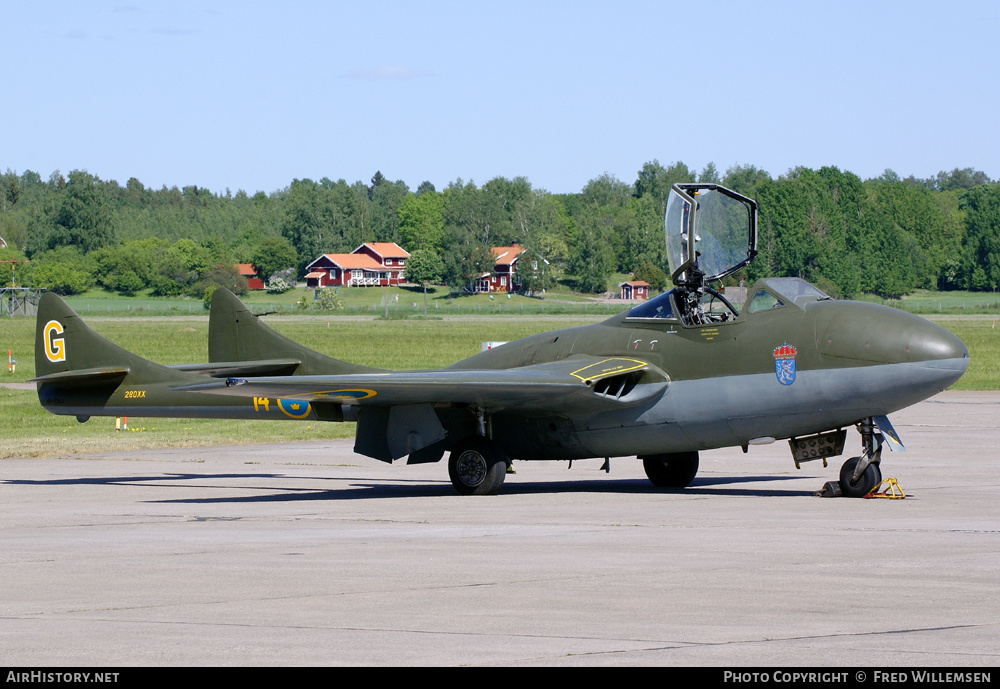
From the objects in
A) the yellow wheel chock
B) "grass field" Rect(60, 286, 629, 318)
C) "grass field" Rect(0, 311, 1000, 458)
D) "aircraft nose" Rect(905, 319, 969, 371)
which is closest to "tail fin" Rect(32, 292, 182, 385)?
"grass field" Rect(0, 311, 1000, 458)

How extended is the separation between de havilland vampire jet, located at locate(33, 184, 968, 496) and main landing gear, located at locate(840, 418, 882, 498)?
17 mm

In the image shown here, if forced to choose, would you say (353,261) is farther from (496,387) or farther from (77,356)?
(496,387)

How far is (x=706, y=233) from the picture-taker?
1750 centimetres

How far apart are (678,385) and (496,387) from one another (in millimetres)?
2219

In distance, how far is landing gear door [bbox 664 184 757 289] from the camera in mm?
Result: 17250

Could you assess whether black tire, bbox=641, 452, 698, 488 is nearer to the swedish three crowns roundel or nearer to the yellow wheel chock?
the swedish three crowns roundel

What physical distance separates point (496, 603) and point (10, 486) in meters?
12.0

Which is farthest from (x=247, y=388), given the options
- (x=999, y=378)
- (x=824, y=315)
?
(x=999, y=378)

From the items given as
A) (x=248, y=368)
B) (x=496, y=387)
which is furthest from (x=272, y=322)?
(x=496, y=387)

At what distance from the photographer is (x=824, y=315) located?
15883 millimetres

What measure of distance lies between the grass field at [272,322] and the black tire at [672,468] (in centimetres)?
1138

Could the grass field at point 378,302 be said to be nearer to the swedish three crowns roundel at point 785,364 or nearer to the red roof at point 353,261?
the red roof at point 353,261

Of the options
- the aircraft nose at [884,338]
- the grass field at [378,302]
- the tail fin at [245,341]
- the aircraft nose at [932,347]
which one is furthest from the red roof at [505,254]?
the aircraft nose at [932,347]

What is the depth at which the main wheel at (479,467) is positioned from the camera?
17359mm
